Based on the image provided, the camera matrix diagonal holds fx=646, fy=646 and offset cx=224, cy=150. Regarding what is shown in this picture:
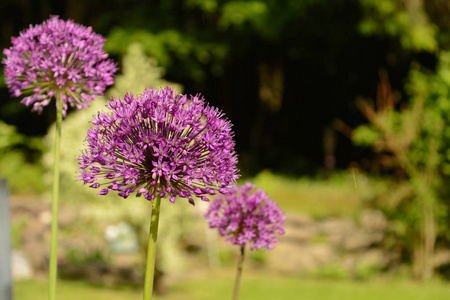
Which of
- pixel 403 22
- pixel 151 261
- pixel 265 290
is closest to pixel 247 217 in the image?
pixel 151 261

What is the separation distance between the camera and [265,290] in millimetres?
10523

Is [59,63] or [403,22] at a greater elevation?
[403,22]

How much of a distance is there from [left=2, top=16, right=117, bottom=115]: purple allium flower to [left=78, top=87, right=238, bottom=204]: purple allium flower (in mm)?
713

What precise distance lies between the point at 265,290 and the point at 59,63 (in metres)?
8.26

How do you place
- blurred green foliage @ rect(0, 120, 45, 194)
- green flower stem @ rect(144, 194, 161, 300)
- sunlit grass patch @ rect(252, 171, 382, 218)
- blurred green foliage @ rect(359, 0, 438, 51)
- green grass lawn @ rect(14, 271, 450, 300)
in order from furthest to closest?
blurred green foliage @ rect(359, 0, 438, 51)
blurred green foliage @ rect(0, 120, 45, 194)
sunlit grass patch @ rect(252, 171, 382, 218)
green grass lawn @ rect(14, 271, 450, 300)
green flower stem @ rect(144, 194, 161, 300)

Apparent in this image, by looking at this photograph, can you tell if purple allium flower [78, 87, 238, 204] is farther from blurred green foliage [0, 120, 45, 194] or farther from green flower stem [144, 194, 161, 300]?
blurred green foliage [0, 120, 45, 194]

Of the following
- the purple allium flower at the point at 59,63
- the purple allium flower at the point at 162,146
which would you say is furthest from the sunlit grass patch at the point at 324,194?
the purple allium flower at the point at 162,146

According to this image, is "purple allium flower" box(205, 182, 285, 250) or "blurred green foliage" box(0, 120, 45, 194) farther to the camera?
"blurred green foliage" box(0, 120, 45, 194)

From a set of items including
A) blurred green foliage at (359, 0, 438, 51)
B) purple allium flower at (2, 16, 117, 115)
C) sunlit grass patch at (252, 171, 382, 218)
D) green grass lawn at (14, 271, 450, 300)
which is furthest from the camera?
blurred green foliage at (359, 0, 438, 51)

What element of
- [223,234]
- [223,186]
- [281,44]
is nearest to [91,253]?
[223,234]

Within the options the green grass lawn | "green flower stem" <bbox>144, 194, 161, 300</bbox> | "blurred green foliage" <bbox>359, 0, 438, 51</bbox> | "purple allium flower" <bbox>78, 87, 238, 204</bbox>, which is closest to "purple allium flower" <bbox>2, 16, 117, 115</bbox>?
"purple allium flower" <bbox>78, 87, 238, 204</bbox>

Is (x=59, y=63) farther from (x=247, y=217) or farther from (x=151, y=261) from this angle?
(x=151, y=261)

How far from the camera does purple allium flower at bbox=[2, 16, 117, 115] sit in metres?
2.80

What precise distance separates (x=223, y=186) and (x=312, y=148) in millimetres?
23278
